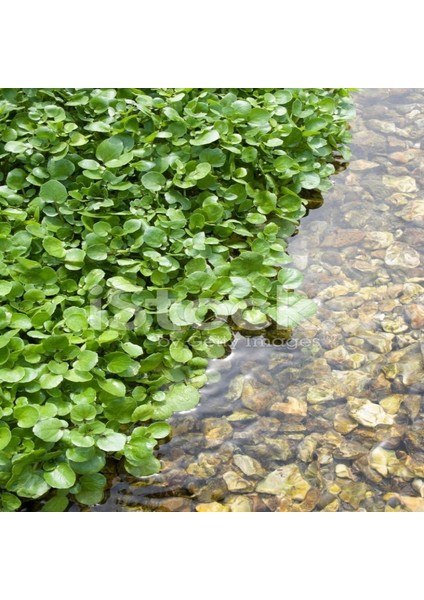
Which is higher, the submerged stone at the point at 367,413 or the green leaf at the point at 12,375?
the green leaf at the point at 12,375

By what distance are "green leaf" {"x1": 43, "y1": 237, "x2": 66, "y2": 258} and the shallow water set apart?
0.69m

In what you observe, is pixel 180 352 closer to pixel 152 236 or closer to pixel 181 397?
pixel 181 397

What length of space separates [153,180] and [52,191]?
15.0 inches

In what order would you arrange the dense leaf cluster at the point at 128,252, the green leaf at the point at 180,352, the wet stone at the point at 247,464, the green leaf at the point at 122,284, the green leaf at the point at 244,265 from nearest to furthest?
the dense leaf cluster at the point at 128,252, the wet stone at the point at 247,464, the green leaf at the point at 180,352, the green leaf at the point at 122,284, the green leaf at the point at 244,265

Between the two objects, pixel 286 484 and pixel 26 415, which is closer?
pixel 26 415

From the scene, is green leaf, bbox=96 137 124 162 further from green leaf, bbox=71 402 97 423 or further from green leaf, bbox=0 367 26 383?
green leaf, bbox=71 402 97 423

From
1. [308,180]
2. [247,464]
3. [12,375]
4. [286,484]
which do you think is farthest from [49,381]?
[308,180]

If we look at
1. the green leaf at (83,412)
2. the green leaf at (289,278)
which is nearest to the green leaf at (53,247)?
the green leaf at (83,412)

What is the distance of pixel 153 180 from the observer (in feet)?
8.67

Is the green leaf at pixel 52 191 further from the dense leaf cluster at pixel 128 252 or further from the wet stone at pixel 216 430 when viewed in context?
the wet stone at pixel 216 430

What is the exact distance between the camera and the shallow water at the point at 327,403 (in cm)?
207

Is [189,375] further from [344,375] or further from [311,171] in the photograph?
[311,171]

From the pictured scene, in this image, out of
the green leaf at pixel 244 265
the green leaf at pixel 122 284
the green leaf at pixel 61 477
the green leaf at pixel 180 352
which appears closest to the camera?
the green leaf at pixel 61 477

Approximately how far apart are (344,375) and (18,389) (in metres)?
1.10
